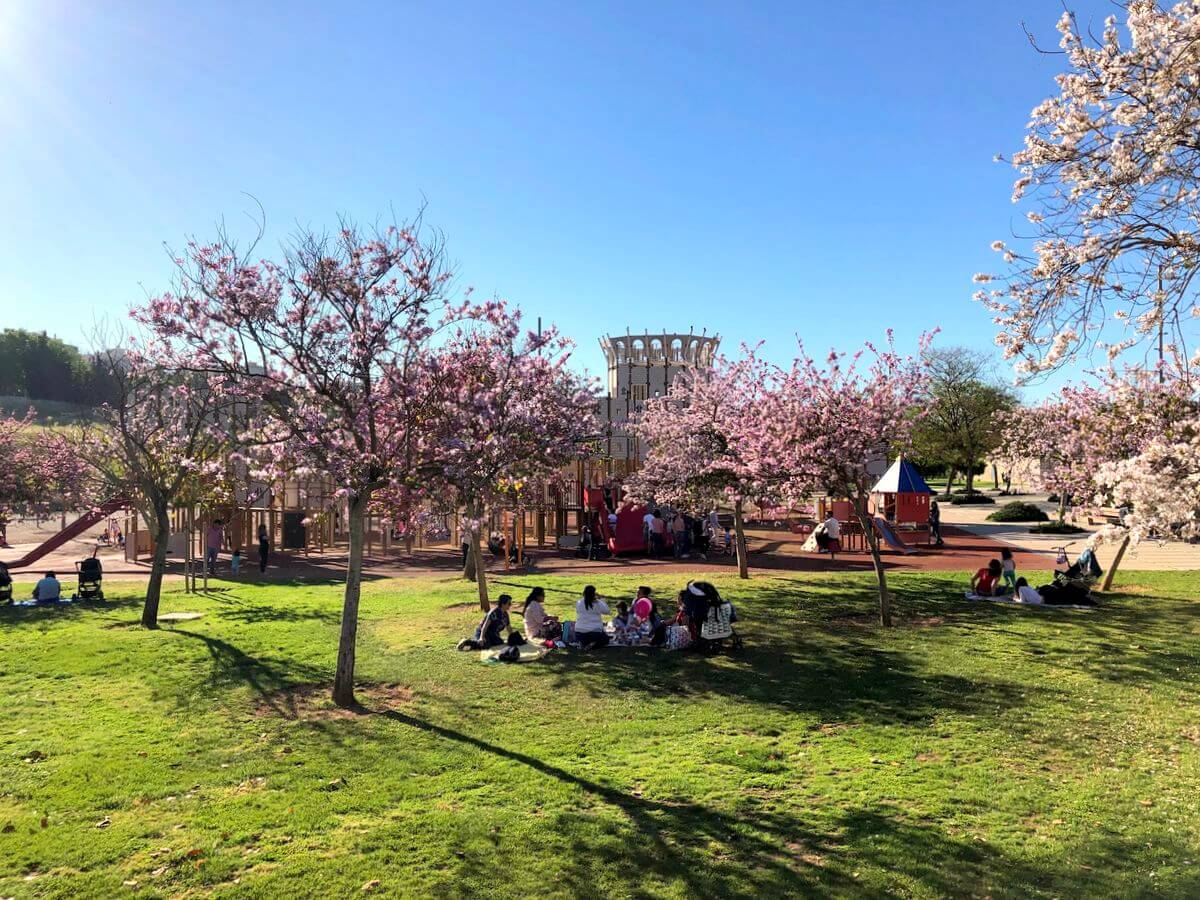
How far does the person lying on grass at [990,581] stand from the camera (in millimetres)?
18875

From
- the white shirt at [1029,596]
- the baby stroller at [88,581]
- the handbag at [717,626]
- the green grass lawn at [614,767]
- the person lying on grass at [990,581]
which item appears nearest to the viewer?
the green grass lawn at [614,767]

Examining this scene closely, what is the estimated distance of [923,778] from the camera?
8281mm

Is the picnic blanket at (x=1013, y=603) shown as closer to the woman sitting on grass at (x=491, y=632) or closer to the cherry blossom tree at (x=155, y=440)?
the woman sitting on grass at (x=491, y=632)

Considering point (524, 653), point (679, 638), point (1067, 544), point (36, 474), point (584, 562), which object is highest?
point (36, 474)

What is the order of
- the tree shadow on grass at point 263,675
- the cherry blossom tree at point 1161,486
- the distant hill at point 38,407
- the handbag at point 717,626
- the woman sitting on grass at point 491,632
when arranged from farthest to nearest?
the distant hill at point 38,407 < the woman sitting on grass at point 491,632 < the handbag at point 717,626 < the tree shadow on grass at point 263,675 < the cherry blossom tree at point 1161,486

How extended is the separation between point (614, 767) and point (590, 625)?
570 cm

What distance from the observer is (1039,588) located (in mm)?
18938

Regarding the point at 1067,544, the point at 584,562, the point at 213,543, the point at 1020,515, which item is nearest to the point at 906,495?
the point at 1067,544

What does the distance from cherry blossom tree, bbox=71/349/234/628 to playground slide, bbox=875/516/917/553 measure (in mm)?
24009

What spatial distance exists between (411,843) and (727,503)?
702 inches

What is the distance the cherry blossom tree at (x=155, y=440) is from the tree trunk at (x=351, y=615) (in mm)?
3926

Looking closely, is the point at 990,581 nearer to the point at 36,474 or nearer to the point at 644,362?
the point at 36,474

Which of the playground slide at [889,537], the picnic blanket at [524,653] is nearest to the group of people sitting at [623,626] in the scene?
the picnic blanket at [524,653]

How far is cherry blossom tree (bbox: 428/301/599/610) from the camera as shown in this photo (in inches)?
470
